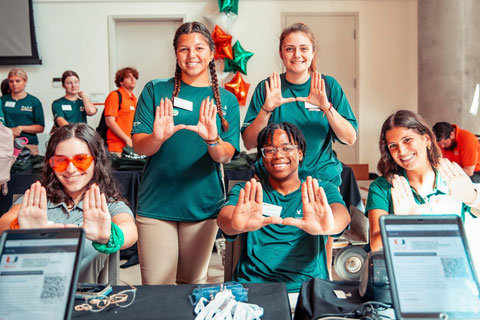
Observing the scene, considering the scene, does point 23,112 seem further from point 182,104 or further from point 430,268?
point 430,268

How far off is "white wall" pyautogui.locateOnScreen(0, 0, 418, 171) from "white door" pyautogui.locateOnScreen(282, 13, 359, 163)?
87 millimetres

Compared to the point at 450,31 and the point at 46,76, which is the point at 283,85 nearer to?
the point at 450,31

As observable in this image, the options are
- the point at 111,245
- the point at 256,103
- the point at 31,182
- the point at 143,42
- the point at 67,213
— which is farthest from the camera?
the point at 143,42

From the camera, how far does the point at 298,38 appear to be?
6.61ft

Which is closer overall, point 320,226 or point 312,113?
point 320,226

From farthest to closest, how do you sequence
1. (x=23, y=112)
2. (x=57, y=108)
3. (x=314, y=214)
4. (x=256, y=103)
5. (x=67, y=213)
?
(x=57, y=108) < (x=23, y=112) < (x=256, y=103) < (x=67, y=213) < (x=314, y=214)

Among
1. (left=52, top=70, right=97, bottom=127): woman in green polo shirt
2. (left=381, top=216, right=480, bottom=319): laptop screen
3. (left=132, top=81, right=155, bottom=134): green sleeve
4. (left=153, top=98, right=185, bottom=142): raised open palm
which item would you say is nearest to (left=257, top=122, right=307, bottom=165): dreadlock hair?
(left=153, top=98, right=185, bottom=142): raised open palm

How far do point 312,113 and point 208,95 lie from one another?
46 cm

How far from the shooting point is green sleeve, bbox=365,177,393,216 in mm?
1776

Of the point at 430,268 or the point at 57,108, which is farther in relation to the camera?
the point at 57,108

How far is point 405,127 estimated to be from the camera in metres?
1.83

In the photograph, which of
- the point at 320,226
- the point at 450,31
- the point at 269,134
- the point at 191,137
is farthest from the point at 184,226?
the point at 450,31

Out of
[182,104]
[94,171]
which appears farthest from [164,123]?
[94,171]

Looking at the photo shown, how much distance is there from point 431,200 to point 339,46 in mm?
5234
